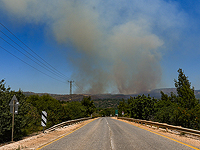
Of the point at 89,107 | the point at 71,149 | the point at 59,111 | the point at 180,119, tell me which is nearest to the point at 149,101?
the point at 180,119

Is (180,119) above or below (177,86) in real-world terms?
below

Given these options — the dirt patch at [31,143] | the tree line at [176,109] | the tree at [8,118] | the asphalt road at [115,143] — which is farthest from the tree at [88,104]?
the asphalt road at [115,143]

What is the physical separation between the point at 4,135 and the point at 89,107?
86245 mm

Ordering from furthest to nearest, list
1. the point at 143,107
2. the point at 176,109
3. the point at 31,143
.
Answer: the point at 143,107, the point at 176,109, the point at 31,143

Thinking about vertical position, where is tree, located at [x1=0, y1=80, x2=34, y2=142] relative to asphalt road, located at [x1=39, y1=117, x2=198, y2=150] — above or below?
above

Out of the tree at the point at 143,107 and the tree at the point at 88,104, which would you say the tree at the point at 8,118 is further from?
the tree at the point at 88,104

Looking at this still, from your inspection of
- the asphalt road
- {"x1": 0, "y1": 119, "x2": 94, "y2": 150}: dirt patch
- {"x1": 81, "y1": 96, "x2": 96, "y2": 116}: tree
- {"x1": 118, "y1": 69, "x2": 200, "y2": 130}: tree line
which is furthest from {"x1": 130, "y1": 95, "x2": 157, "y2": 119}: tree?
{"x1": 81, "y1": 96, "x2": 96, "y2": 116}: tree

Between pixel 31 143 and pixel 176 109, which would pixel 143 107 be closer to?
pixel 176 109

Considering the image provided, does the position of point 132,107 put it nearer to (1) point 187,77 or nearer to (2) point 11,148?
(1) point 187,77

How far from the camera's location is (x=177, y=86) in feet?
160

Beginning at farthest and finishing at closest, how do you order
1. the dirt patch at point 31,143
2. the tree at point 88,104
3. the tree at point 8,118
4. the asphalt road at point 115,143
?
the tree at point 88,104 → the tree at point 8,118 → the dirt patch at point 31,143 → the asphalt road at point 115,143

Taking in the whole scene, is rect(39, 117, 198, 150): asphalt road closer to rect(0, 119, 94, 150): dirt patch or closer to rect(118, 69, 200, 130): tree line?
rect(0, 119, 94, 150): dirt patch

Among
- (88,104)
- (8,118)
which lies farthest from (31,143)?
(88,104)

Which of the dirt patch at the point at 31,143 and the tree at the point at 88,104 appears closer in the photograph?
the dirt patch at the point at 31,143
